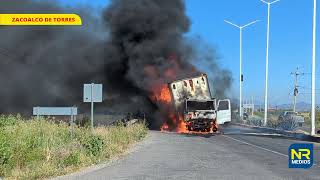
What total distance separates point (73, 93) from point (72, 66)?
2.15m

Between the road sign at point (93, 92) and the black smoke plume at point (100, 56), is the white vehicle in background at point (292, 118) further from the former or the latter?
the road sign at point (93, 92)

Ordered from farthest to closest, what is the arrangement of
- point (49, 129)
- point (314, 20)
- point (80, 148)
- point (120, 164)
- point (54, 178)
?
point (314, 20)
point (49, 129)
point (80, 148)
point (120, 164)
point (54, 178)

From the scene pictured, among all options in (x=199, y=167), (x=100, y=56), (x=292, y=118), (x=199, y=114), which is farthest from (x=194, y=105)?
(x=199, y=167)

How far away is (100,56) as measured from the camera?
3762 cm

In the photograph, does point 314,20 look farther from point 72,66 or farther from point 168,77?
point 72,66

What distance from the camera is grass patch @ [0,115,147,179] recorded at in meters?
11.7

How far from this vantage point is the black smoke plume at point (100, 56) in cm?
3581

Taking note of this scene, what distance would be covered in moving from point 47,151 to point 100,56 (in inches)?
972

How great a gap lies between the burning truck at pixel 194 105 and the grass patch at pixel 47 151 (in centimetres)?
1370

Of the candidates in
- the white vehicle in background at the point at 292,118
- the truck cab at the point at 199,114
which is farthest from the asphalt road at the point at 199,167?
the white vehicle in background at the point at 292,118

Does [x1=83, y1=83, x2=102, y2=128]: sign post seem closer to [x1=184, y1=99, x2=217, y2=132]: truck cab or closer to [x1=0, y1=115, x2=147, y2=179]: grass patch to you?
[x1=0, y1=115, x2=147, y2=179]: grass patch

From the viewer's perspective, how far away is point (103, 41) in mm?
38375

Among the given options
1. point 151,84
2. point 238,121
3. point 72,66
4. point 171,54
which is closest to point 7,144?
point 151,84

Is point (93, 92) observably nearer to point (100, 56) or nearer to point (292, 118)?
point (100, 56)
